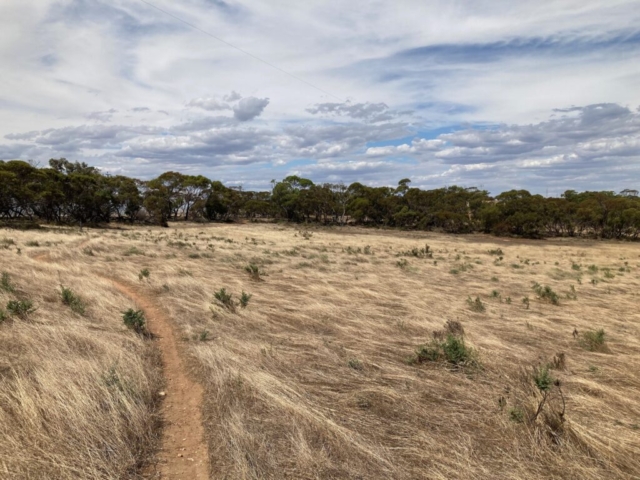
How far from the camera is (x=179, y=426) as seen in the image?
16.2 ft

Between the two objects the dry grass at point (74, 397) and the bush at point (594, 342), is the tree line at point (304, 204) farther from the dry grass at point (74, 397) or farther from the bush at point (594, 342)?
the bush at point (594, 342)

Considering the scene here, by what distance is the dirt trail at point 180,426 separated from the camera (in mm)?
4125

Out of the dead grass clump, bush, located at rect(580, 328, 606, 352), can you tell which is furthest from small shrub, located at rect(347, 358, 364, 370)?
bush, located at rect(580, 328, 606, 352)

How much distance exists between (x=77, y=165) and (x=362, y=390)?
91.4 m

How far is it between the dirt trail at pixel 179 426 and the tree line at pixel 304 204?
47048 millimetres

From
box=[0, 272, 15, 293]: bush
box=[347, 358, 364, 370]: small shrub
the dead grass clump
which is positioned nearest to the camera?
box=[347, 358, 364, 370]: small shrub

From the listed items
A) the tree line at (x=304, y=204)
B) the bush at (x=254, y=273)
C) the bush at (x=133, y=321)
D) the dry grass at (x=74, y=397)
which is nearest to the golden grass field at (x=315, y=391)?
the dry grass at (x=74, y=397)

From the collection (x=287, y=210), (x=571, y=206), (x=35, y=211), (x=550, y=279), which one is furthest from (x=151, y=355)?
(x=287, y=210)

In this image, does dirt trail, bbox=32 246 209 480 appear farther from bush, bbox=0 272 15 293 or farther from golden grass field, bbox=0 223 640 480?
bush, bbox=0 272 15 293

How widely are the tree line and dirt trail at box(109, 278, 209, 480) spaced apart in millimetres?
47154

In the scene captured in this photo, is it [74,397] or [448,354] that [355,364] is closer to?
[448,354]

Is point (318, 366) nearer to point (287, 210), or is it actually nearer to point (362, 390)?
point (362, 390)

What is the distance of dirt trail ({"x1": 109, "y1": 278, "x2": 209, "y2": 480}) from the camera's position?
4.12 m

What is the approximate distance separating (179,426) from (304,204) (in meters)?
81.9
